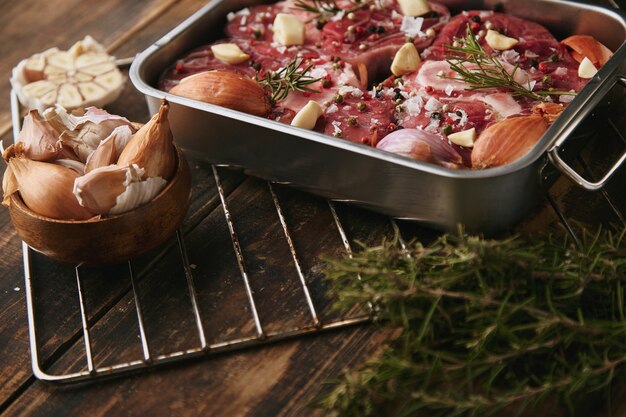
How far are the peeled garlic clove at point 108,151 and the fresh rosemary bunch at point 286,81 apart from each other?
0.41 m

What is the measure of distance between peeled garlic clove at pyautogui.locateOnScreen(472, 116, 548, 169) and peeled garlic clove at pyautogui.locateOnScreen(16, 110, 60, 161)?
2.86 ft

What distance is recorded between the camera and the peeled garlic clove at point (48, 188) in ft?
5.34

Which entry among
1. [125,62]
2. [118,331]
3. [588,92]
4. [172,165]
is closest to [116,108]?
[125,62]

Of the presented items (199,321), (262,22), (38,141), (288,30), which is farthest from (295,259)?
(262,22)

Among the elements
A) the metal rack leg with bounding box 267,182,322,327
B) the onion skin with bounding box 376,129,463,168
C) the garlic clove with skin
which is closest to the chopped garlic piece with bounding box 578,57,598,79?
the onion skin with bounding box 376,129,463,168

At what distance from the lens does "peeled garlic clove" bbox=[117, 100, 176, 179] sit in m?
1.66

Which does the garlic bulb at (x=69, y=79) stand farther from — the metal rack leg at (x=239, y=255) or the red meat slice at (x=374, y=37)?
the red meat slice at (x=374, y=37)

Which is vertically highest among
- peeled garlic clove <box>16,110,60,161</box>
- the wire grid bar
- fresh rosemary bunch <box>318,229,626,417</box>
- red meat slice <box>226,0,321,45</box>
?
peeled garlic clove <box>16,110,60,161</box>

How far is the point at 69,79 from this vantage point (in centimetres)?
225

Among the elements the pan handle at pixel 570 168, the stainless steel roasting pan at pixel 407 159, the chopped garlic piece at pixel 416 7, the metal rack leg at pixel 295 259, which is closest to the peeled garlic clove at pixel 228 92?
the stainless steel roasting pan at pixel 407 159

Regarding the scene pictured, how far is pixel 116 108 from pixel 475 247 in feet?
4.17

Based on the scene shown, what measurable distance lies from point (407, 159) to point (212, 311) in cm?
50

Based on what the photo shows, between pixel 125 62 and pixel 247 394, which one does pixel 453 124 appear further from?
pixel 125 62

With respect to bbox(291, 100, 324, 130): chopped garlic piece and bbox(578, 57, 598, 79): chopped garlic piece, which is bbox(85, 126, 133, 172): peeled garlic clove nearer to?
bbox(291, 100, 324, 130): chopped garlic piece
